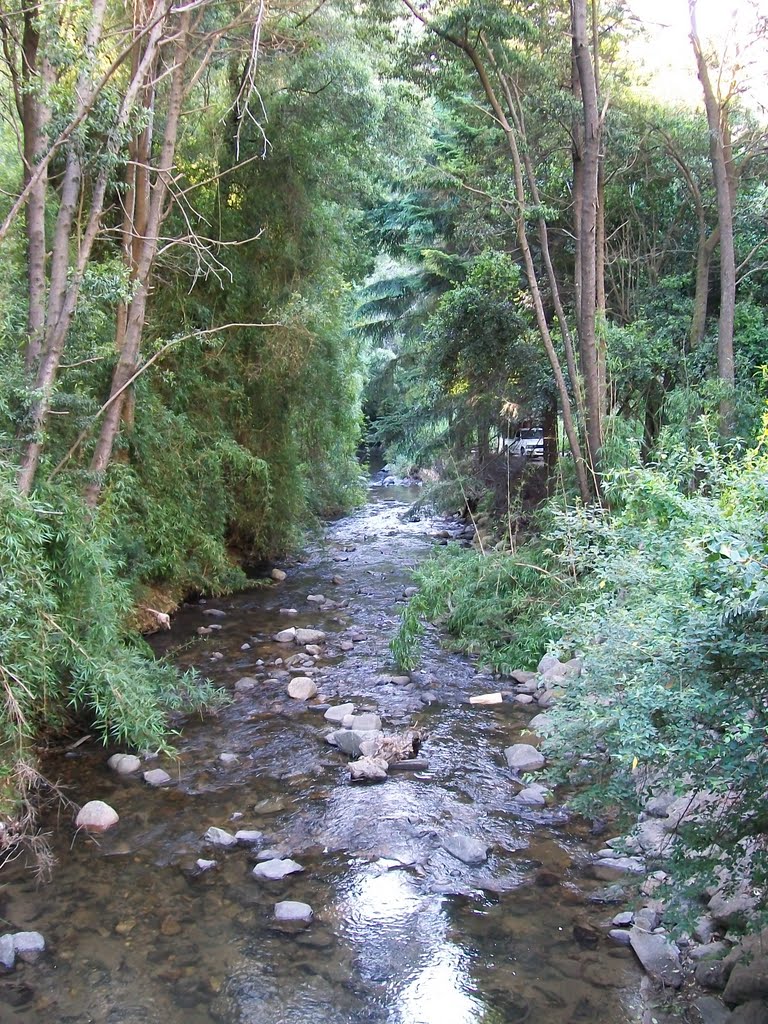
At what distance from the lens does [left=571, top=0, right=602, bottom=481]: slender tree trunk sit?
7.57 metres

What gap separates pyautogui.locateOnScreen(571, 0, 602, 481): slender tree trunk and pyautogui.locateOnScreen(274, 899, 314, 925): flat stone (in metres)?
5.49

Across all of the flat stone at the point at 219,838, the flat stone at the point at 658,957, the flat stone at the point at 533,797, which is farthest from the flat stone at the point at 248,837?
the flat stone at the point at 658,957

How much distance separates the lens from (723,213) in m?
9.67

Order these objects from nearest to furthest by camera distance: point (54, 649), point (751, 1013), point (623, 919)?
point (751, 1013), point (623, 919), point (54, 649)

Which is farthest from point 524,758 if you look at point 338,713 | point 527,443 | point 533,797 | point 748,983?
point 527,443

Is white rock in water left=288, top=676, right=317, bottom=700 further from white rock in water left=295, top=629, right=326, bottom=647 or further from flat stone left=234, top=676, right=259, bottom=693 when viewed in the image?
white rock in water left=295, top=629, right=326, bottom=647

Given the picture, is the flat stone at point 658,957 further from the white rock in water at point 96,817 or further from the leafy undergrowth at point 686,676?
the white rock in water at point 96,817

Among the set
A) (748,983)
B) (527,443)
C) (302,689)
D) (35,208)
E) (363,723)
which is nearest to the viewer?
(748,983)

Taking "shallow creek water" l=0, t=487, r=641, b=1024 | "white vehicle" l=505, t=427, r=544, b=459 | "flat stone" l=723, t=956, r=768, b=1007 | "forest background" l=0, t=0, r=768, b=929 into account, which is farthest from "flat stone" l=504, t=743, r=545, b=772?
"white vehicle" l=505, t=427, r=544, b=459

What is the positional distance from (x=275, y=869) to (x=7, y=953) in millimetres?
1315

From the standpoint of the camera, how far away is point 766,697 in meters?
2.59

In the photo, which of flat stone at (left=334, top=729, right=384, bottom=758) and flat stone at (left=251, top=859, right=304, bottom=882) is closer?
flat stone at (left=251, top=859, right=304, bottom=882)

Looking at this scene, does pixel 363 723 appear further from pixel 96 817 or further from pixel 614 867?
pixel 614 867

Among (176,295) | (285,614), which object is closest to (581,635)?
(285,614)
